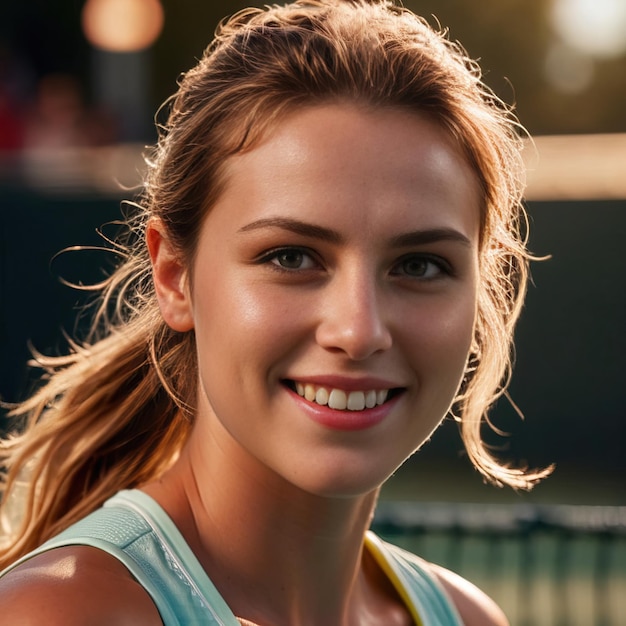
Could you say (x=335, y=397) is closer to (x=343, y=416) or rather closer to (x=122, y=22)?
(x=343, y=416)

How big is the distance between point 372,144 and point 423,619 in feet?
3.59

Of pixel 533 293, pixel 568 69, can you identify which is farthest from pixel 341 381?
pixel 568 69

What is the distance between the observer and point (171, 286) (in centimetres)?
247

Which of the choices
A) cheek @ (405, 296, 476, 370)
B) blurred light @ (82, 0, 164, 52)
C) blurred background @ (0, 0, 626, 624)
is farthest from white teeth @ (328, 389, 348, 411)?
blurred light @ (82, 0, 164, 52)

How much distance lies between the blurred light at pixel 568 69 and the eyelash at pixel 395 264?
30.8 feet

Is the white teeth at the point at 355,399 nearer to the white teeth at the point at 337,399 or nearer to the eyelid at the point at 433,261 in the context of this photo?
the white teeth at the point at 337,399

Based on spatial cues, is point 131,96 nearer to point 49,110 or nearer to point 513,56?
point 49,110

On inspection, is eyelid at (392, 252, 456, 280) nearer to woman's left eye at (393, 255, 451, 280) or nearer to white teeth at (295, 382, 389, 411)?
woman's left eye at (393, 255, 451, 280)

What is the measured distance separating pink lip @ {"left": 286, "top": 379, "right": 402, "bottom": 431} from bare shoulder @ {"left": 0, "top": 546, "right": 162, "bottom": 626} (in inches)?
16.1

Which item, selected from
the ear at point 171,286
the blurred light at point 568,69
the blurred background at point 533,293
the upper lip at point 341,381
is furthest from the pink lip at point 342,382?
the blurred light at point 568,69

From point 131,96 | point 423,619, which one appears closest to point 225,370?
point 423,619

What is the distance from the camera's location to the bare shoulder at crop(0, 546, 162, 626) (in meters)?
1.95

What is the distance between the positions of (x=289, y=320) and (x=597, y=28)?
9833mm

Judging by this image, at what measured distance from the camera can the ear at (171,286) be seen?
244 cm
